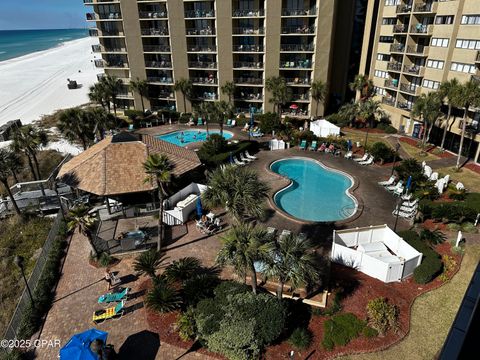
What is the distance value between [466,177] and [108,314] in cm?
3571

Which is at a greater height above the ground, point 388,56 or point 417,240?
point 388,56

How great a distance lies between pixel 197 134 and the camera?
50.8 metres

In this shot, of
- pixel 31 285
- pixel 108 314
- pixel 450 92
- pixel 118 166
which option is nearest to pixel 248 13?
pixel 450 92

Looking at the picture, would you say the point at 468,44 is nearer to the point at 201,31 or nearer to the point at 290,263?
the point at 201,31

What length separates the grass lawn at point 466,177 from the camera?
33.0 meters

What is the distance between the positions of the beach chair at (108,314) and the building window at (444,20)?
1831 inches

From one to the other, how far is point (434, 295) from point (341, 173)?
60.6 ft

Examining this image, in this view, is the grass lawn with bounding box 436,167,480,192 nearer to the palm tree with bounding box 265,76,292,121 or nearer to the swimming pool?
the palm tree with bounding box 265,76,292,121

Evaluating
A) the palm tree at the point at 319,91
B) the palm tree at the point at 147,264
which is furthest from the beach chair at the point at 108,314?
the palm tree at the point at 319,91

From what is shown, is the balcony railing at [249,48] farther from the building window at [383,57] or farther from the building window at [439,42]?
the building window at [439,42]

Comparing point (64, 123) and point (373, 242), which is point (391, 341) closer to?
point (373, 242)

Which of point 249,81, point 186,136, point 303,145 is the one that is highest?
point 249,81

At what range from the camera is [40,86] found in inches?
3664

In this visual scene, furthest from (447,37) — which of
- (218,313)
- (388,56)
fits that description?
(218,313)
